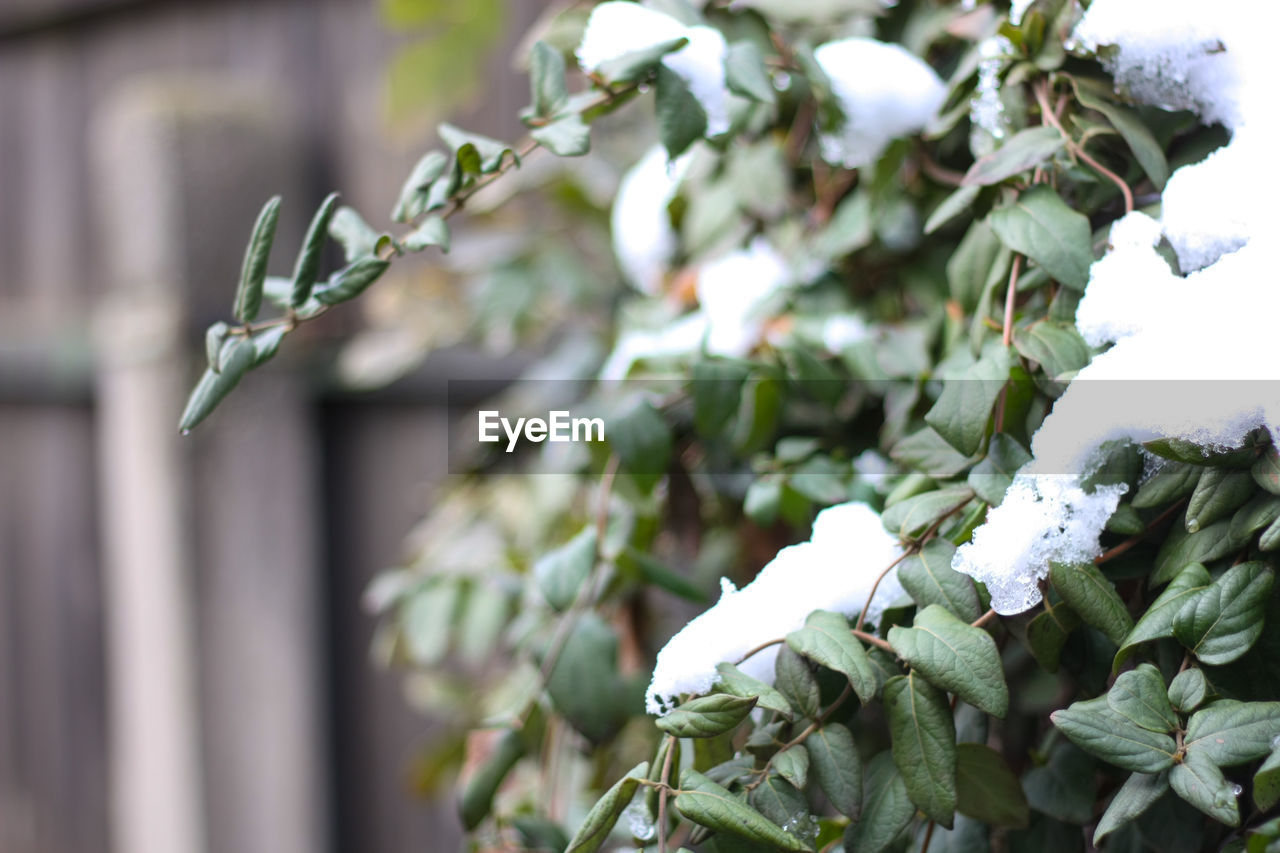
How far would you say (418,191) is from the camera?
0.45 metres

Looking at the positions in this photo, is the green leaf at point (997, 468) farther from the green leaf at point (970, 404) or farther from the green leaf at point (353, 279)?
the green leaf at point (353, 279)

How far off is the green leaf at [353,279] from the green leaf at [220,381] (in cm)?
4

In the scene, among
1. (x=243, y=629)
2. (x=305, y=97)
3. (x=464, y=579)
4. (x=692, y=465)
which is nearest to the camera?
(x=692, y=465)

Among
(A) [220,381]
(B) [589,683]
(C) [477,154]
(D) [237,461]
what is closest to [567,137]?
(C) [477,154]

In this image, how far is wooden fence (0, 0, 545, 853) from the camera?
119 centimetres

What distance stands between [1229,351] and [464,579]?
1.90 feet

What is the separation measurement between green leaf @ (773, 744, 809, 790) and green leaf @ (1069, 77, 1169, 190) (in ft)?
0.88

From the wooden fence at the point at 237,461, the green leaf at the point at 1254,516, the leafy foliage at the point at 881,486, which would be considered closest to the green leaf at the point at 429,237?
the leafy foliage at the point at 881,486

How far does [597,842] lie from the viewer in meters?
0.35

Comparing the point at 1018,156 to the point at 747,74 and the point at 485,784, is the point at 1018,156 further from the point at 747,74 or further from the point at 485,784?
the point at 485,784

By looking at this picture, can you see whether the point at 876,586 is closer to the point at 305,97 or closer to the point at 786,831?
the point at 786,831

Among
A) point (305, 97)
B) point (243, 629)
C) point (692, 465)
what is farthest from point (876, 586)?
point (305, 97)

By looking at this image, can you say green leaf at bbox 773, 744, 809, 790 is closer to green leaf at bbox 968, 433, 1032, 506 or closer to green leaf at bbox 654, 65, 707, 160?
green leaf at bbox 968, 433, 1032, 506

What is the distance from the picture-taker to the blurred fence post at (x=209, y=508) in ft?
3.90
